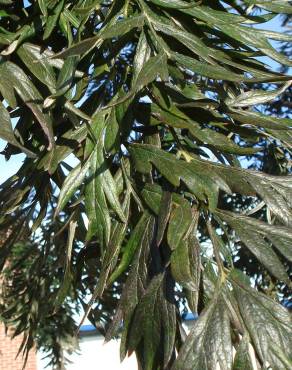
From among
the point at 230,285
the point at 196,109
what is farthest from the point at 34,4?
the point at 230,285

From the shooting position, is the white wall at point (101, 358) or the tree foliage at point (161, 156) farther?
the white wall at point (101, 358)

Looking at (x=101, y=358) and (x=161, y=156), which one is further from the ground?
(x=101, y=358)

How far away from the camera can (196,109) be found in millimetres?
2109

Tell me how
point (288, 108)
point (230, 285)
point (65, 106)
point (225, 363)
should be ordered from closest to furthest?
point (225, 363) → point (230, 285) → point (65, 106) → point (288, 108)

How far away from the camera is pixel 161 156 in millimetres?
1990

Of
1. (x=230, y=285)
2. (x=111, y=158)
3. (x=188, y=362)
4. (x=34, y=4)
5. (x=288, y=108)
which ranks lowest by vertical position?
(x=188, y=362)

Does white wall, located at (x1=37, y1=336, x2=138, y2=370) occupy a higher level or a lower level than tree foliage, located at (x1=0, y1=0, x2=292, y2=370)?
higher

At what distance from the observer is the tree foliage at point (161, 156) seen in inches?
69.6

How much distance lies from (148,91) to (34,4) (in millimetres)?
505

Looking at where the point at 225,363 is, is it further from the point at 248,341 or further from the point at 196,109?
the point at 196,109

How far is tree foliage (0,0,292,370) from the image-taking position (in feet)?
5.80

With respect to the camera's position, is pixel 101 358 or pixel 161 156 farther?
pixel 101 358

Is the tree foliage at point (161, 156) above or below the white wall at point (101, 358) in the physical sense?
below

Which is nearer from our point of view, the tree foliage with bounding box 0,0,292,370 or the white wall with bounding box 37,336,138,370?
the tree foliage with bounding box 0,0,292,370
